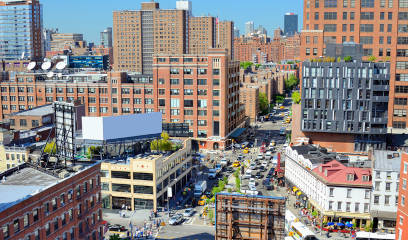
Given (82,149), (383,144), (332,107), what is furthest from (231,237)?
(383,144)

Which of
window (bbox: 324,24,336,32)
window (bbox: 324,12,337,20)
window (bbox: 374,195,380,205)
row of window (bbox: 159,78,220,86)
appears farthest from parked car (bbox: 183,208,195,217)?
window (bbox: 324,12,337,20)

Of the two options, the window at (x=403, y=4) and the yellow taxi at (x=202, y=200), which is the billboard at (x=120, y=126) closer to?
the yellow taxi at (x=202, y=200)

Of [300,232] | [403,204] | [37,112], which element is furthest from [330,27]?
[37,112]

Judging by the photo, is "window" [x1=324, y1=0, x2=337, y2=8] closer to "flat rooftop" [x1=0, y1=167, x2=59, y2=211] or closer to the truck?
the truck

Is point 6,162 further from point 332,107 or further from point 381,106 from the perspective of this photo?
point 381,106

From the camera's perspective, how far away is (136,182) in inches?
3607

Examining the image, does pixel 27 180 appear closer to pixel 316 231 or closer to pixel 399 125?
pixel 316 231

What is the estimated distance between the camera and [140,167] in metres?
90.8

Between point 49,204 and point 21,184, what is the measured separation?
529 cm

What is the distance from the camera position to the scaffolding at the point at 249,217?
53.8 meters

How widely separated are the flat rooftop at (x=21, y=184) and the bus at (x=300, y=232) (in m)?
41.7

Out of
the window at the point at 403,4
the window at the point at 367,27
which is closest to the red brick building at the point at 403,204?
the window at the point at 367,27

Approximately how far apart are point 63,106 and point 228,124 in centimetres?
8924

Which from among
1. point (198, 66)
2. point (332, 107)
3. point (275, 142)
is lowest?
point (275, 142)
